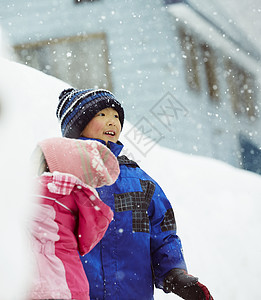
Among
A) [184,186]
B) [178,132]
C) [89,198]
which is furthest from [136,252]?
[178,132]

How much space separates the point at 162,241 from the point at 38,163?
0.85 m

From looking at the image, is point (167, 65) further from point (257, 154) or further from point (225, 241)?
→ point (225, 241)

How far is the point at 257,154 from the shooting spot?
7.33 meters

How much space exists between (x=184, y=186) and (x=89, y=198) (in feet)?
10.4

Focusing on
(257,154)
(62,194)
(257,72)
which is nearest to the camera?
(62,194)

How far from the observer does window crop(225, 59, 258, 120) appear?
7277 mm

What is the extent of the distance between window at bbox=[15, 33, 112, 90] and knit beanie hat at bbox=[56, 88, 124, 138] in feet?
12.4

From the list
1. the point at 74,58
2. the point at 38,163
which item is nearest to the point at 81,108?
the point at 38,163

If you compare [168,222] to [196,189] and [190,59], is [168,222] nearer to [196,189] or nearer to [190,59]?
[196,189]

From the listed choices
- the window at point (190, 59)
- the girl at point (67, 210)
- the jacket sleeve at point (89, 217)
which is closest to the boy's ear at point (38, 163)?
the girl at point (67, 210)

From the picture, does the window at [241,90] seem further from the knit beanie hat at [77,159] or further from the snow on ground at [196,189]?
the knit beanie hat at [77,159]

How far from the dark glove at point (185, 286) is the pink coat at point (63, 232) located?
598 millimetres

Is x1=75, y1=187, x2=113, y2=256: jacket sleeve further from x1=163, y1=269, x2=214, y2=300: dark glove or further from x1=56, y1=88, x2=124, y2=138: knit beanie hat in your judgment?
x1=56, y1=88, x2=124, y2=138: knit beanie hat

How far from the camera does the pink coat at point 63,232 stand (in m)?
1.08
